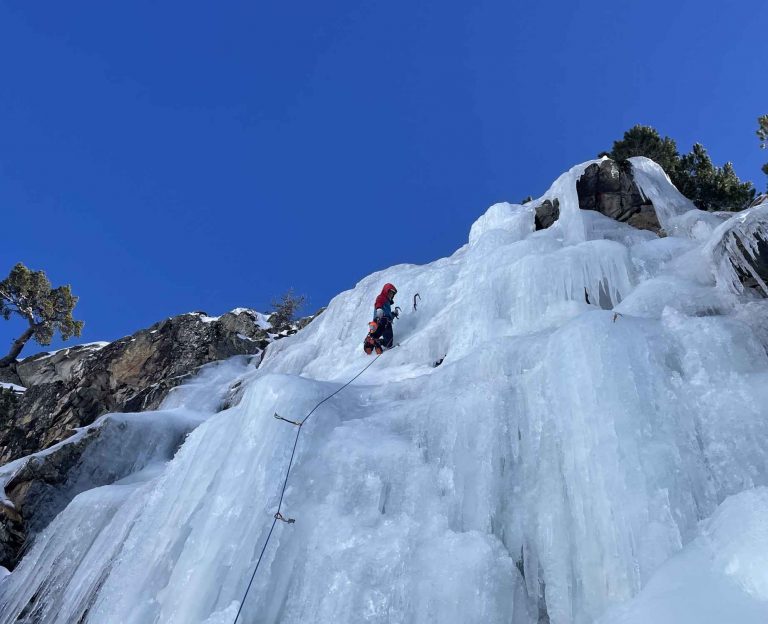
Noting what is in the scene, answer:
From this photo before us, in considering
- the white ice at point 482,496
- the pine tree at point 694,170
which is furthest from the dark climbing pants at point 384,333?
the pine tree at point 694,170

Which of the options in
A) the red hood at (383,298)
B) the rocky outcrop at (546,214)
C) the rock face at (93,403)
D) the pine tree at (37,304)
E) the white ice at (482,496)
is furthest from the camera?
the pine tree at (37,304)

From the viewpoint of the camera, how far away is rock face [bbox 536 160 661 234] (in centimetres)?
1189

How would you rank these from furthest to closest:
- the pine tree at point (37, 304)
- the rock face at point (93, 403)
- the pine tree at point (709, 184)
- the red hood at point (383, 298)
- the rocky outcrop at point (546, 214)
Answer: the pine tree at point (37, 304) → the pine tree at point (709, 184) → the rocky outcrop at point (546, 214) → the red hood at point (383, 298) → the rock face at point (93, 403)

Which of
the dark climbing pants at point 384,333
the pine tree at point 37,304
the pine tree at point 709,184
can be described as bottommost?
the dark climbing pants at point 384,333

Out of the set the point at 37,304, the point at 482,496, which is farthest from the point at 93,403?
the point at 482,496

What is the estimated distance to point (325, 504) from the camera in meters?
5.10

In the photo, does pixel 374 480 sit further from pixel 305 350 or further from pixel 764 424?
pixel 305 350

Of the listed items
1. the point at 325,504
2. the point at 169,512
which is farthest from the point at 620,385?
the point at 169,512

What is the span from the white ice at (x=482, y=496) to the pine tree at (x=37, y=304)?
15.9 meters

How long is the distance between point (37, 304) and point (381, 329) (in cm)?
1728

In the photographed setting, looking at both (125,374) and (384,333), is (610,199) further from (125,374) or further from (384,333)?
(125,374)

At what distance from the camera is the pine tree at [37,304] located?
68.7ft

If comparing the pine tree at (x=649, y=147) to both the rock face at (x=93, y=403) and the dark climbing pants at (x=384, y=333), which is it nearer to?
the dark climbing pants at (x=384, y=333)

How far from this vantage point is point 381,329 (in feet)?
33.1
